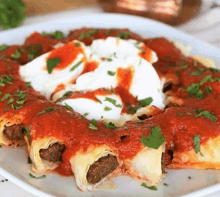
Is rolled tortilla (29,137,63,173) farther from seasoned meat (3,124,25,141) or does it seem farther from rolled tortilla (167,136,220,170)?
rolled tortilla (167,136,220,170)

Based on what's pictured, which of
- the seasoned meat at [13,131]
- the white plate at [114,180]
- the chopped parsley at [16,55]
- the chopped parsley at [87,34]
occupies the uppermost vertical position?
the chopped parsley at [87,34]

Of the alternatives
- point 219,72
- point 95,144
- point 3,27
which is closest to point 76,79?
point 95,144

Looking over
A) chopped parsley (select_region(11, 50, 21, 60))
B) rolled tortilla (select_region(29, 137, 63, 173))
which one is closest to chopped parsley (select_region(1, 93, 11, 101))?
rolled tortilla (select_region(29, 137, 63, 173))

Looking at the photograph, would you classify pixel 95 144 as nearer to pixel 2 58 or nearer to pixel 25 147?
pixel 25 147

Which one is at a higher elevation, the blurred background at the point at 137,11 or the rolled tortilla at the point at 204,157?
the blurred background at the point at 137,11

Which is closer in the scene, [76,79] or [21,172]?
[21,172]

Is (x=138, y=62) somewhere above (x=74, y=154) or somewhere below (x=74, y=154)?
above

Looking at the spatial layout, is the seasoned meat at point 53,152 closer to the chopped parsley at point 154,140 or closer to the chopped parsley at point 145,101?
the chopped parsley at point 154,140

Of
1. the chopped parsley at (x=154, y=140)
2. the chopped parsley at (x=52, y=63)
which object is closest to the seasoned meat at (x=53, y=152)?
the chopped parsley at (x=154, y=140)
